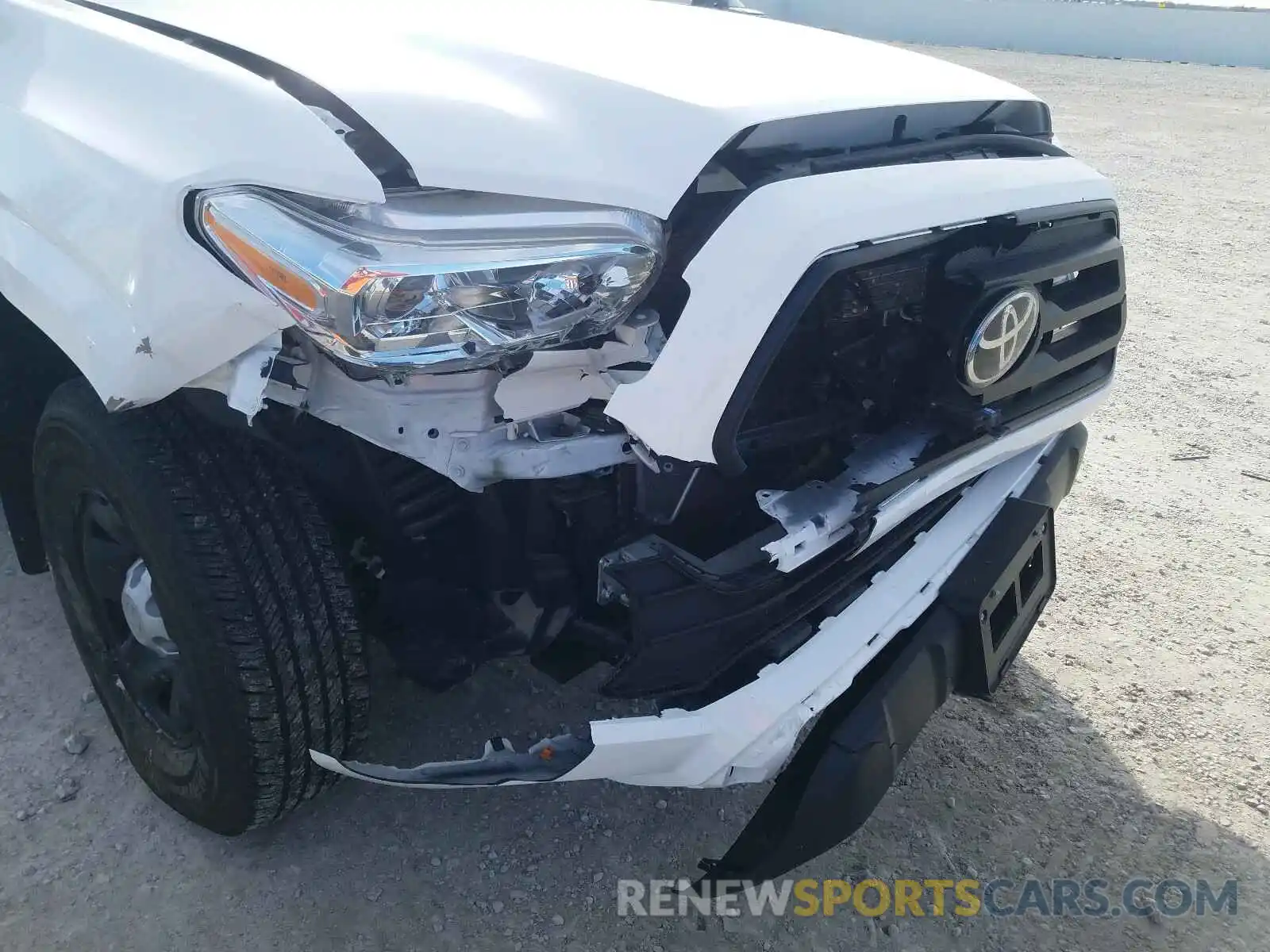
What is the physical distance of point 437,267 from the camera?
5.05 ft

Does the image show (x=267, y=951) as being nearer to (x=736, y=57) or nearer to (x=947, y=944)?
(x=947, y=944)

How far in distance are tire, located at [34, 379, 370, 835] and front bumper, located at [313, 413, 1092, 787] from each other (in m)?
0.17

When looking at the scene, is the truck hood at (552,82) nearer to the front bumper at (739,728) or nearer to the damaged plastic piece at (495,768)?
the front bumper at (739,728)

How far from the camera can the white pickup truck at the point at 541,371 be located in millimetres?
1581

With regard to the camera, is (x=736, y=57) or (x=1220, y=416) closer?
(x=736, y=57)

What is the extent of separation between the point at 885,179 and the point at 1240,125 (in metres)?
13.5

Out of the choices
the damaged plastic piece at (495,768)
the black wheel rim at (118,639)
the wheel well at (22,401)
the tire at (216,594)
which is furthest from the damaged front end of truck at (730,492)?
the wheel well at (22,401)

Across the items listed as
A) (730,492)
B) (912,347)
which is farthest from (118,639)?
(912,347)

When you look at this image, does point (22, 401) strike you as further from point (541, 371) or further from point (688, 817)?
point (688, 817)

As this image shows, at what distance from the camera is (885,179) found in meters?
1.75

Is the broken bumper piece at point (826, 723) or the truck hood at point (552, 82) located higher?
the truck hood at point (552, 82)

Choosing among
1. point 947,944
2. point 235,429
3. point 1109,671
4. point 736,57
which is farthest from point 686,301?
point 1109,671

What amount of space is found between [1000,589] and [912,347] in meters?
0.55

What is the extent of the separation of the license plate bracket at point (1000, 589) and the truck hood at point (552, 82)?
2.88 ft
